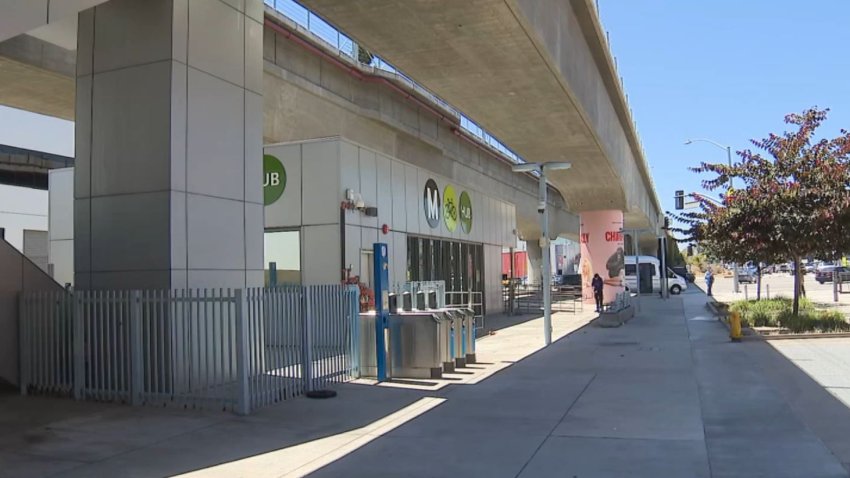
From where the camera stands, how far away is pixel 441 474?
6.28 meters

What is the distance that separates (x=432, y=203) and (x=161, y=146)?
552 inches

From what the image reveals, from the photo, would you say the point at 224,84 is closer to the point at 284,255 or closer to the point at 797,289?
the point at 284,255

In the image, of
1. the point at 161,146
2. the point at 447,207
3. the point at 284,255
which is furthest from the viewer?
the point at 447,207

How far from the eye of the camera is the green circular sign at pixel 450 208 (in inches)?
968

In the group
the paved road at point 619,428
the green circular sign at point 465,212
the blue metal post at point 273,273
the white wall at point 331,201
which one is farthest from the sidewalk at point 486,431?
the green circular sign at point 465,212

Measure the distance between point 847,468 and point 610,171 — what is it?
798 inches

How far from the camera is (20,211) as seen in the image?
30.3 meters

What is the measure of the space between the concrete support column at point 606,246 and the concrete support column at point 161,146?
25.3 metres

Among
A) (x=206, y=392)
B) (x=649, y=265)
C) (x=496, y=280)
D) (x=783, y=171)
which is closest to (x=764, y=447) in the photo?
(x=206, y=392)

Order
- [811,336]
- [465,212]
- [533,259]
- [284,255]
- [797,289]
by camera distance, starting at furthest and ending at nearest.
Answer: [533,259], [465,212], [797,289], [284,255], [811,336]

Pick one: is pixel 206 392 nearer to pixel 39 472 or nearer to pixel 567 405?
pixel 39 472

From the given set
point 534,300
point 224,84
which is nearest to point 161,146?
point 224,84

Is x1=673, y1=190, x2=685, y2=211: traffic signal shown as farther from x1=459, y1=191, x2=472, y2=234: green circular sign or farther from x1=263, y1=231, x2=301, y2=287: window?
x1=263, y1=231, x2=301, y2=287: window

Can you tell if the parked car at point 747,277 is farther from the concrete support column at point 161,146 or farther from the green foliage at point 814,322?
the concrete support column at point 161,146
